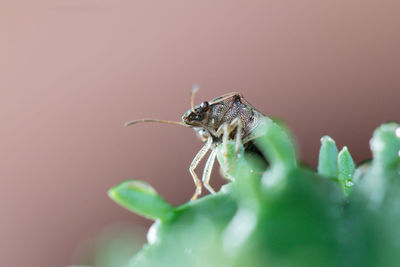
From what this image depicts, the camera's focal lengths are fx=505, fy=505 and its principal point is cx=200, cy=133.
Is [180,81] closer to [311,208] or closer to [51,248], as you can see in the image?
[51,248]

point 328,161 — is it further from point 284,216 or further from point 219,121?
point 219,121

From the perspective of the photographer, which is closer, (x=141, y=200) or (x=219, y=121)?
(x=141, y=200)

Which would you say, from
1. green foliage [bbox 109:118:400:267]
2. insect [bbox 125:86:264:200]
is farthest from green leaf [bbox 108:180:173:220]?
insect [bbox 125:86:264:200]

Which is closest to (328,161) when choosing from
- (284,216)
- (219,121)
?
(284,216)

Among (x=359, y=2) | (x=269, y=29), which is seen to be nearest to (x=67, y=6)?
(x=269, y=29)

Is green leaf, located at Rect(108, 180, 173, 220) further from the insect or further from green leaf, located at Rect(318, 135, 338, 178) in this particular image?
the insect

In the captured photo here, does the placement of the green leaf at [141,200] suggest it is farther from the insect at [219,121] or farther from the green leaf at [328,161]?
the insect at [219,121]

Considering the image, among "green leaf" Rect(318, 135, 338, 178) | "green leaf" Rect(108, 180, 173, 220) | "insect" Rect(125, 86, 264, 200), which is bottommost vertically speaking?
"insect" Rect(125, 86, 264, 200)

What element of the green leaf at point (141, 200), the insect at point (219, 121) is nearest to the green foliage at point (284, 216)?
the green leaf at point (141, 200)
